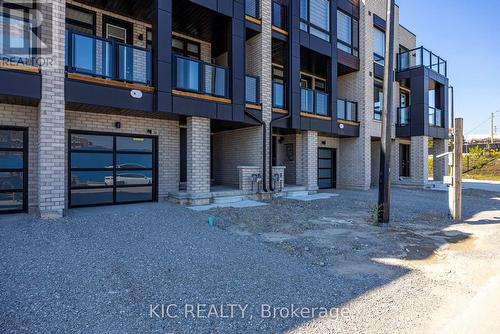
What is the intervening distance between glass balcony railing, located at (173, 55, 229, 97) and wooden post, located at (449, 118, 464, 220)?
289 inches

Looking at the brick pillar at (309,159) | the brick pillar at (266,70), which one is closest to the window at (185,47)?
the brick pillar at (266,70)

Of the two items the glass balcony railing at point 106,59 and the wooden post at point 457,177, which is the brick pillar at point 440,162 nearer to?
the wooden post at point 457,177

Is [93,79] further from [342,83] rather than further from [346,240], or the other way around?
[342,83]

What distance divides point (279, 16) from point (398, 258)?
10738 mm

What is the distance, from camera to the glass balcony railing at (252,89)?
10617 millimetres

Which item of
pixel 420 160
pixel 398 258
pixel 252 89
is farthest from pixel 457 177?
pixel 420 160

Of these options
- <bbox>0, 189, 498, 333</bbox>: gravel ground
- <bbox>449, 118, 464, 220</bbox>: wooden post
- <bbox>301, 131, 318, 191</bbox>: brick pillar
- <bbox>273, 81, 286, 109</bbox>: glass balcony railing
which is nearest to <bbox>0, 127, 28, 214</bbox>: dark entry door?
<bbox>0, 189, 498, 333</bbox>: gravel ground

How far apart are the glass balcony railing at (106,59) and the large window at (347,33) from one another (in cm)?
1040

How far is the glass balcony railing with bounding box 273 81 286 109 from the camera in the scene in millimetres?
11543

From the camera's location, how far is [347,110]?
48.2ft

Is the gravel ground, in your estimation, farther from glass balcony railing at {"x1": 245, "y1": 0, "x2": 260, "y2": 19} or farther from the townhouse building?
glass balcony railing at {"x1": 245, "y1": 0, "x2": 260, "y2": 19}

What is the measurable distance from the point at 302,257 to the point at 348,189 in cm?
1142

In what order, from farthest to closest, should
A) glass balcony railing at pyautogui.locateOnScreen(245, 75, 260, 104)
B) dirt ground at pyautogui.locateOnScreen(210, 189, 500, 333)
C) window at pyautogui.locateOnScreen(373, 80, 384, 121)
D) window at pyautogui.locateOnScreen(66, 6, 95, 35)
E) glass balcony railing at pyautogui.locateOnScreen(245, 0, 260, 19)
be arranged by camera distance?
window at pyautogui.locateOnScreen(373, 80, 384, 121), glass balcony railing at pyautogui.locateOnScreen(245, 0, 260, 19), glass balcony railing at pyautogui.locateOnScreen(245, 75, 260, 104), window at pyautogui.locateOnScreen(66, 6, 95, 35), dirt ground at pyautogui.locateOnScreen(210, 189, 500, 333)

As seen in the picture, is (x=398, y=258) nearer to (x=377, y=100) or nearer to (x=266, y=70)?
(x=266, y=70)
